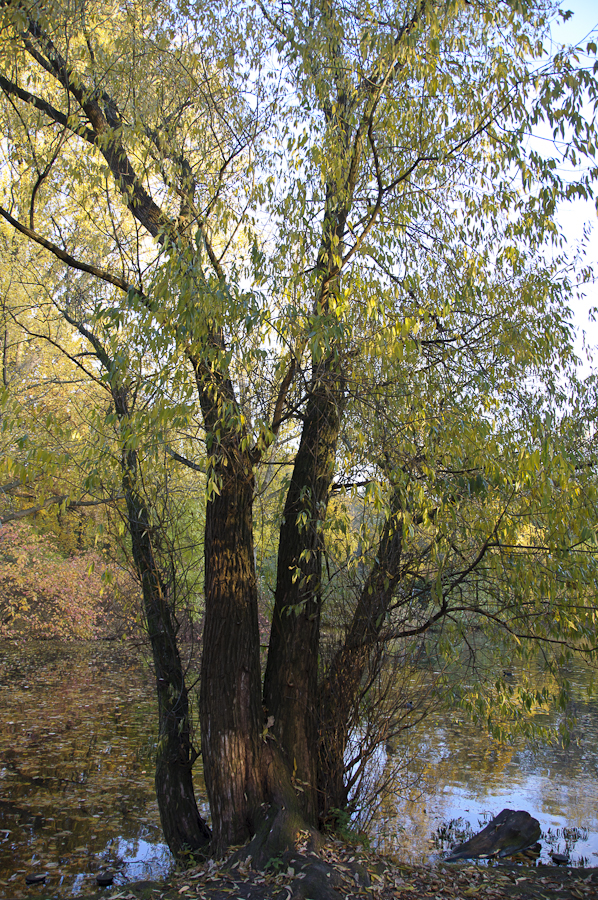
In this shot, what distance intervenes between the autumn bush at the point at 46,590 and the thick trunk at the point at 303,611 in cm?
905

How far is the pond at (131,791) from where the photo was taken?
5637 millimetres

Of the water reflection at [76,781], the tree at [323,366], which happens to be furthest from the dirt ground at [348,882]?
the water reflection at [76,781]

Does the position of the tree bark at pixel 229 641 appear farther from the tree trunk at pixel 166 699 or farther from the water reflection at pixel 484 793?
the water reflection at pixel 484 793

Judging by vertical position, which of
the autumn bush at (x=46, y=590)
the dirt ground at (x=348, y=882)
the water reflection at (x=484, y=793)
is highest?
the autumn bush at (x=46, y=590)

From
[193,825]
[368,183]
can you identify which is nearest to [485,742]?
[193,825]

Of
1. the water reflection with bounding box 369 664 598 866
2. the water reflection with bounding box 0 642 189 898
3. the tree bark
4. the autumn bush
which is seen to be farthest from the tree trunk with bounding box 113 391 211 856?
the autumn bush

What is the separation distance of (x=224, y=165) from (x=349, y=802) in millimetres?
5114

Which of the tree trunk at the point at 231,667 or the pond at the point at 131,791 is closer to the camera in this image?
the tree trunk at the point at 231,667

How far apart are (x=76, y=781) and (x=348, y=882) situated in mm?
4893

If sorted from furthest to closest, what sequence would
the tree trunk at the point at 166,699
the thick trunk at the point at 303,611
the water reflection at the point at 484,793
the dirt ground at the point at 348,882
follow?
the water reflection at the point at 484,793
the tree trunk at the point at 166,699
the thick trunk at the point at 303,611
the dirt ground at the point at 348,882

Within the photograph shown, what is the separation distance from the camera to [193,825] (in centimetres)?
477

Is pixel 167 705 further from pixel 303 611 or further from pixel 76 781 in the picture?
pixel 76 781

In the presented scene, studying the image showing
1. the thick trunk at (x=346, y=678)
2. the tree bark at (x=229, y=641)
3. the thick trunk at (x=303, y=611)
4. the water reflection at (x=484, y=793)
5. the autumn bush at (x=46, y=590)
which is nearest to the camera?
the tree bark at (x=229, y=641)

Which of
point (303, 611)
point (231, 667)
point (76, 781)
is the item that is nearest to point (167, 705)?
point (231, 667)
